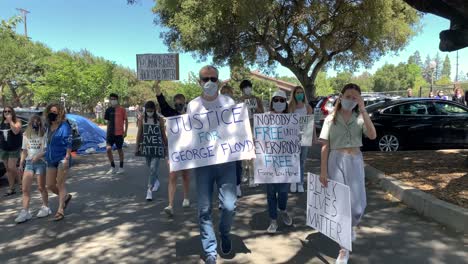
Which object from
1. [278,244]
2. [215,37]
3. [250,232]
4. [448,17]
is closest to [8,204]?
[250,232]

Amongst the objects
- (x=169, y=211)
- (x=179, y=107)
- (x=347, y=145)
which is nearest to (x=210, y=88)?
(x=347, y=145)

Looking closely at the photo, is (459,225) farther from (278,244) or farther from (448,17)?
(448,17)

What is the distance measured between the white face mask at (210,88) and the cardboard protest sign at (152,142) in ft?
9.72

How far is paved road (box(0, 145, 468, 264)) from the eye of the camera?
4.54m

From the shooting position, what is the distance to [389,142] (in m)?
11.4

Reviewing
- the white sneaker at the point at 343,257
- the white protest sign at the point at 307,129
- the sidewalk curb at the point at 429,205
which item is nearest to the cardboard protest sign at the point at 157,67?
the white protest sign at the point at 307,129

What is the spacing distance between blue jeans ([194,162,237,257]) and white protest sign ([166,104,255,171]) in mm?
203

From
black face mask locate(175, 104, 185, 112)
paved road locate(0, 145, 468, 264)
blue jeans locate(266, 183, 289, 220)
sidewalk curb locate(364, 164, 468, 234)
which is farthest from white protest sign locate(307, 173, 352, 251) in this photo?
black face mask locate(175, 104, 185, 112)

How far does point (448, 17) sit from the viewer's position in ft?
23.5

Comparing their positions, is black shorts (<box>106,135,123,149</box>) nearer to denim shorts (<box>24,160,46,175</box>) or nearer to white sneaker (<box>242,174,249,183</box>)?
white sneaker (<box>242,174,249,183</box>)

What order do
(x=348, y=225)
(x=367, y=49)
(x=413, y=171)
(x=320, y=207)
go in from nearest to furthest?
(x=348, y=225) < (x=320, y=207) < (x=413, y=171) < (x=367, y=49)

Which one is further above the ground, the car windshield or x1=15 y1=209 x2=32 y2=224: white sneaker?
the car windshield

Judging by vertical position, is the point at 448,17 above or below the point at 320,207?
above

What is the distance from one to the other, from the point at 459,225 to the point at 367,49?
62.3ft
